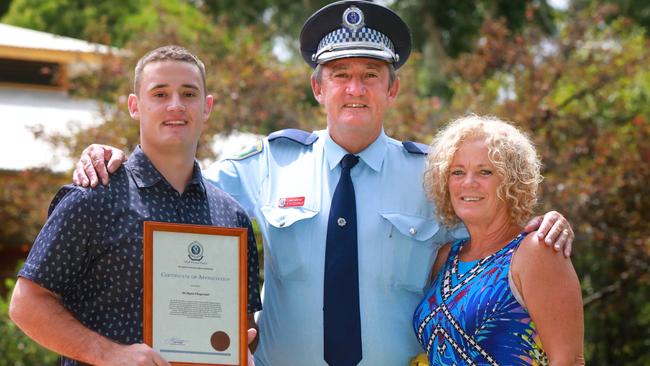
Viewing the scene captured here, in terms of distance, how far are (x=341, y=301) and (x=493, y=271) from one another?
2.33 ft

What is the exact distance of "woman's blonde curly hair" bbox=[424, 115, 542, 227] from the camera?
13.8 ft

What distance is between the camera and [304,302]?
4.50 meters

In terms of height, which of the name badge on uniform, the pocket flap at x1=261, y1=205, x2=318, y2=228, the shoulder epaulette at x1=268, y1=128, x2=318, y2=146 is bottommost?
the pocket flap at x1=261, y1=205, x2=318, y2=228

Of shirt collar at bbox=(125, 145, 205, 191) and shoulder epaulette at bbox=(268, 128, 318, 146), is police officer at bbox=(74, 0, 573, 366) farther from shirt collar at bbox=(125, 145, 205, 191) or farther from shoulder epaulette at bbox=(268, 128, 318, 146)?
shirt collar at bbox=(125, 145, 205, 191)

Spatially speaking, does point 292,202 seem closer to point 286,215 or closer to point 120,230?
point 286,215

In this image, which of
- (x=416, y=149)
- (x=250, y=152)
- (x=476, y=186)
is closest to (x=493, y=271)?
(x=476, y=186)

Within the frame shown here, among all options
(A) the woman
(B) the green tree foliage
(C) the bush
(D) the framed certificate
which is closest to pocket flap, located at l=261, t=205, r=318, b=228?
(A) the woman

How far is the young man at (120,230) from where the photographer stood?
3600mm

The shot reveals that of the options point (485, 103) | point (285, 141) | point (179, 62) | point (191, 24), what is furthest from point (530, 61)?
point (191, 24)

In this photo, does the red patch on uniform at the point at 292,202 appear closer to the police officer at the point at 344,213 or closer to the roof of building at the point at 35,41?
the police officer at the point at 344,213

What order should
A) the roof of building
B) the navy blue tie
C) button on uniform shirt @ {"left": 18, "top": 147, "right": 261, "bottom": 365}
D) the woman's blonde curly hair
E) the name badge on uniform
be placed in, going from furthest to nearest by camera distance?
the roof of building
the name badge on uniform
the navy blue tie
the woman's blonde curly hair
button on uniform shirt @ {"left": 18, "top": 147, "right": 261, "bottom": 365}

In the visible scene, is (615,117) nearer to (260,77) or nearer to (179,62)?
(260,77)

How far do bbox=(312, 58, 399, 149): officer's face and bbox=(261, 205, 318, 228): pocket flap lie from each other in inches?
15.4

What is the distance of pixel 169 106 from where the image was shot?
12.9 ft
